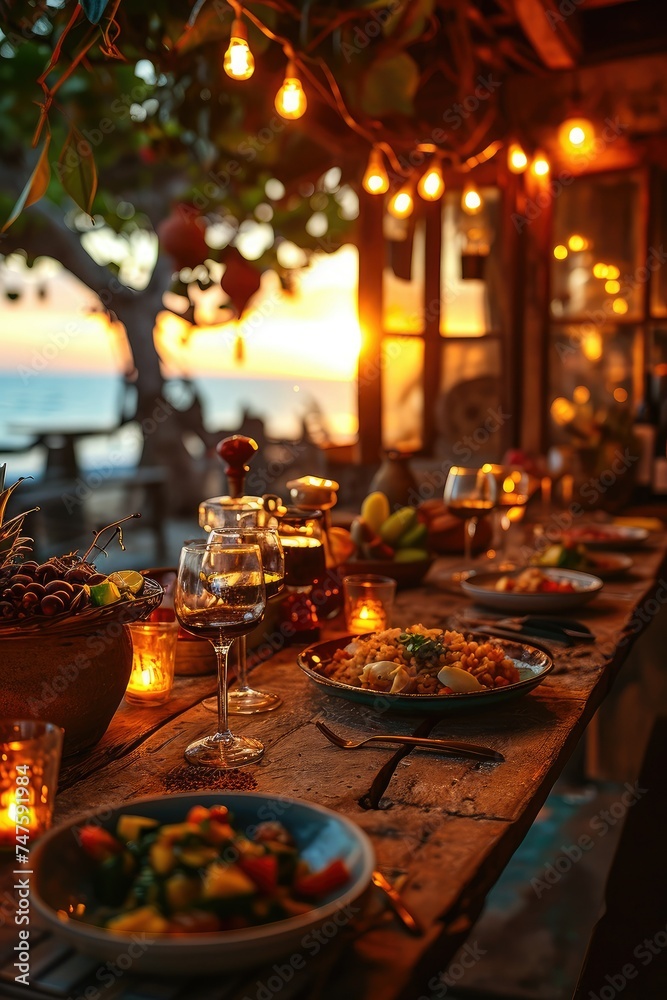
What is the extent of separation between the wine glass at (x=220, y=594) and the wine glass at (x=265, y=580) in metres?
0.13

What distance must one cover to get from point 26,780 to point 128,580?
15.5 inches

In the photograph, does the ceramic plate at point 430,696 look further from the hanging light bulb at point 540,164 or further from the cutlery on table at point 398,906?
the hanging light bulb at point 540,164

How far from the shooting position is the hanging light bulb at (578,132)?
3.48 metres

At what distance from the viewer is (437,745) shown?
1158 mm

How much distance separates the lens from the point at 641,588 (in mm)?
2197

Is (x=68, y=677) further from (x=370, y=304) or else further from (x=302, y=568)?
(x=370, y=304)

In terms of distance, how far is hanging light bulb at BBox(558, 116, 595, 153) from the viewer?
3482 millimetres

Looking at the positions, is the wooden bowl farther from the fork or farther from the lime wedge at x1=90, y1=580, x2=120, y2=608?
the fork

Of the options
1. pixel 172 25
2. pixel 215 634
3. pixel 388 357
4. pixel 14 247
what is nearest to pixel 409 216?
pixel 388 357

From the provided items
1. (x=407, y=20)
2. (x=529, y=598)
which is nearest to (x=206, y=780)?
(x=529, y=598)

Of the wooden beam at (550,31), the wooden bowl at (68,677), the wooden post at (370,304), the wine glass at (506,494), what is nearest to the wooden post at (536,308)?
the wooden beam at (550,31)

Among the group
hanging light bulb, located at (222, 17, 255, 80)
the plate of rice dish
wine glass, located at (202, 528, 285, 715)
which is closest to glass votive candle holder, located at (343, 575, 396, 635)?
the plate of rice dish

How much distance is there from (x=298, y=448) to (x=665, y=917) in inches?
158

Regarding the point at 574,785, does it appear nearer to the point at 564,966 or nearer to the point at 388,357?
the point at 564,966
